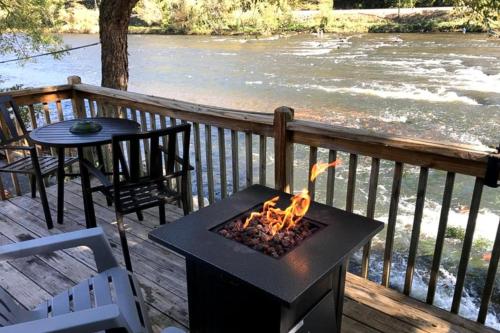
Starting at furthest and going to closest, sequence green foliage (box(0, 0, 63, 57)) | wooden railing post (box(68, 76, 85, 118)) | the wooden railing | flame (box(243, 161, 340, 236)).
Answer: green foliage (box(0, 0, 63, 57)), wooden railing post (box(68, 76, 85, 118)), the wooden railing, flame (box(243, 161, 340, 236))

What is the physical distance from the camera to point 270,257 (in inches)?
62.6

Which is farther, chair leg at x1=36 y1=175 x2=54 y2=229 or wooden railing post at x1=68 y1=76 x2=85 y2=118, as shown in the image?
wooden railing post at x1=68 y1=76 x2=85 y2=118

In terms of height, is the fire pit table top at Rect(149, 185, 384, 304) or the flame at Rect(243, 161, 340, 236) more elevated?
the flame at Rect(243, 161, 340, 236)

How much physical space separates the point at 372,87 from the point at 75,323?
13.5 m

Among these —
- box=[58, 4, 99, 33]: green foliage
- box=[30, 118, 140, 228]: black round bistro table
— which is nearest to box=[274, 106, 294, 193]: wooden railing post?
box=[30, 118, 140, 228]: black round bistro table

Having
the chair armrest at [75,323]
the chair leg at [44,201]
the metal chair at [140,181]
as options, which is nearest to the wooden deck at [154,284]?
the chair leg at [44,201]

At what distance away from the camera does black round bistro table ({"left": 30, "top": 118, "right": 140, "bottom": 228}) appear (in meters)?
2.73

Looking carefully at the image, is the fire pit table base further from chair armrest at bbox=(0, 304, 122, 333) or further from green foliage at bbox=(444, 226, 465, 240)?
green foliage at bbox=(444, 226, 465, 240)

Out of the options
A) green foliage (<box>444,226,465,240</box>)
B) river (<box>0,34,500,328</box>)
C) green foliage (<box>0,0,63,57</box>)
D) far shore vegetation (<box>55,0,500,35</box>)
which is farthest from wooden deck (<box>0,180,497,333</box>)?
green foliage (<box>0,0,63,57</box>)

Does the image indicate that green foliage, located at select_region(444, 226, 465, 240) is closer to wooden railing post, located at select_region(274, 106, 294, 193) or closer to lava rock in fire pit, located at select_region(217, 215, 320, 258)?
wooden railing post, located at select_region(274, 106, 294, 193)

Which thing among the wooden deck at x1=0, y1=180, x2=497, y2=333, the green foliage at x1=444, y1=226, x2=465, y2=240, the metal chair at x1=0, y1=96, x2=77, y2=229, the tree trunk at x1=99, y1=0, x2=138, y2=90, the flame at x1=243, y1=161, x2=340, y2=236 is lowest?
the green foliage at x1=444, y1=226, x2=465, y2=240

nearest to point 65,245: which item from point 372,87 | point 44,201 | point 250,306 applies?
point 250,306

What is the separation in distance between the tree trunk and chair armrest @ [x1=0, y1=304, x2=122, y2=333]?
12.0 ft

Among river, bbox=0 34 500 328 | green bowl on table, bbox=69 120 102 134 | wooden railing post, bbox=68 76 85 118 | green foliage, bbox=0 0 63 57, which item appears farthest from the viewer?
green foliage, bbox=0 0 63 57
